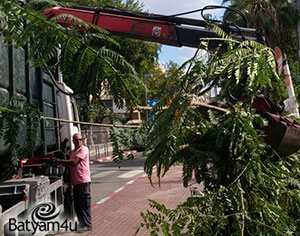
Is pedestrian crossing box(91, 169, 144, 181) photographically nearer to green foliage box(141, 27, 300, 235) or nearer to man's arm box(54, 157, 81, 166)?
man's arm box(54, 157, 81, 166)

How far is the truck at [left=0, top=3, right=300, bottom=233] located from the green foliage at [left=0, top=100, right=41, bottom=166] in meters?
0.50

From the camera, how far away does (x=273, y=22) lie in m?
20.7

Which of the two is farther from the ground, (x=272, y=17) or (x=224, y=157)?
(x=272, y=17)

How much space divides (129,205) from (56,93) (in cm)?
359

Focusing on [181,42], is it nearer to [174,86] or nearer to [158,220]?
[174,86]

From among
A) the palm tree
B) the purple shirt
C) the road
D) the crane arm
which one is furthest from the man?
the palm tree

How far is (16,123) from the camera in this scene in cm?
246

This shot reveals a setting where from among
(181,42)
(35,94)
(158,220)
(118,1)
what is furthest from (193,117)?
(118,1)

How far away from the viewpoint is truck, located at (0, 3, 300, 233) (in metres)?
3.25

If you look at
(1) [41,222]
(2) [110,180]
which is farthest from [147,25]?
(2) [110,180]

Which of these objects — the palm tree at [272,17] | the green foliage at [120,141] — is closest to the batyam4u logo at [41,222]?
the green foliage at [120,141]

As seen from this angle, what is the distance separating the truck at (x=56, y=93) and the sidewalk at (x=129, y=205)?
0.99m

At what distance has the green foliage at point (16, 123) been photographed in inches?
95.7

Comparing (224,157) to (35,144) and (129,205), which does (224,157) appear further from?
(129,205)
